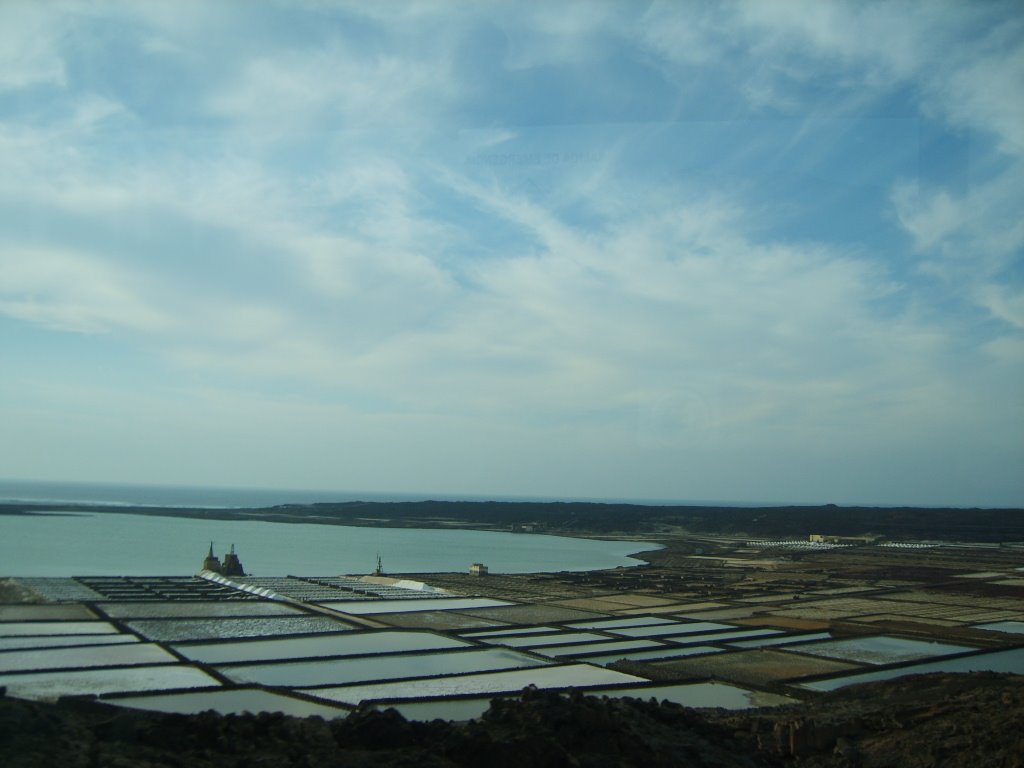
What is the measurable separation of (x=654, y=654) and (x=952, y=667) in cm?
454

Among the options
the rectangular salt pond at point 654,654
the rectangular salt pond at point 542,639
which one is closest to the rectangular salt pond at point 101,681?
the rectangular salt pond at point 542,639

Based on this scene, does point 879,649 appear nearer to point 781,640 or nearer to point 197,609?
point 781,640

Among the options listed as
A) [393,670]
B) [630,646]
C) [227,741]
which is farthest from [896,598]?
[227,741]

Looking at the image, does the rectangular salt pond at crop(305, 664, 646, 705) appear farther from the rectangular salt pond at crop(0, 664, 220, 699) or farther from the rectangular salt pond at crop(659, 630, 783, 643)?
the rectangular salt pond at crop(659, 630, 783, 643)

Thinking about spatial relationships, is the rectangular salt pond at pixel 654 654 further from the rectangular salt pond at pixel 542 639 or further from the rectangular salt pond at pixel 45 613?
the rectangular salt pond at pixel 45 613

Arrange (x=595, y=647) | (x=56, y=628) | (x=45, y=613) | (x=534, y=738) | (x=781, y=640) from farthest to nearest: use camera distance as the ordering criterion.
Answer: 1. (x=45, y=613)
2. (x=781, y=640)
3. (x=56, y=628)
4. (x=595, y=647)
5. (x=534, y=738)

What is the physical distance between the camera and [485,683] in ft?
36.0

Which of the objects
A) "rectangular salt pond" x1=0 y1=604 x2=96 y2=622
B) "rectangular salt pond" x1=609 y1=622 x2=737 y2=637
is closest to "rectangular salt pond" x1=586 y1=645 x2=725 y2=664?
"rectangular salt pond" x1=609 y1=622 x2=737 y2=637

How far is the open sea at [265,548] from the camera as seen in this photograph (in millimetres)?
31266

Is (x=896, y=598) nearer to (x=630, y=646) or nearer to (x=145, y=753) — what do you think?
(x=630, y=646)

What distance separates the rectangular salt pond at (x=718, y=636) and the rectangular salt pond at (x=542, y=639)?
1.35m

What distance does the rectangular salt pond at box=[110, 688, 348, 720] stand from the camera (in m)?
9.01

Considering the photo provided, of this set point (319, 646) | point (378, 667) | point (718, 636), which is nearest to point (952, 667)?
point (718, 636)

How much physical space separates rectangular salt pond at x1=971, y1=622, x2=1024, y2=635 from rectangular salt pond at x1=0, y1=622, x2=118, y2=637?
16.7 meters
